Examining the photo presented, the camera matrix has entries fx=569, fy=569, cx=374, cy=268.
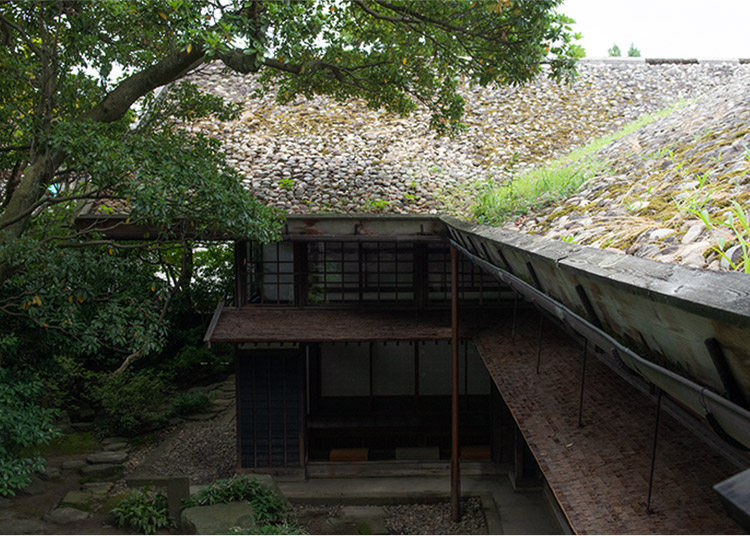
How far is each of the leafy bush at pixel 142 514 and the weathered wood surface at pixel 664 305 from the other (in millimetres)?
7851

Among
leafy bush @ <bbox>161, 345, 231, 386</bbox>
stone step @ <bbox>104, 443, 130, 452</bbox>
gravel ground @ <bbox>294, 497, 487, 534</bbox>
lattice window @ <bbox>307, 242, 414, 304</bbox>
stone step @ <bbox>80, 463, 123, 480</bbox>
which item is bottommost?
gravel ground @ <bbox>294, 497, 487, 534</bbox>

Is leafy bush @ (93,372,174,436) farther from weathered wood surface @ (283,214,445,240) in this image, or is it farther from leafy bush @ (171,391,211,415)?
weathered wood surface @ (283,214,445,240)

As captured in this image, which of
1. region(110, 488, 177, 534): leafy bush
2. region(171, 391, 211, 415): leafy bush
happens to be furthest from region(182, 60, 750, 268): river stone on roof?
region(171, 391, 211, 415): leafy bush

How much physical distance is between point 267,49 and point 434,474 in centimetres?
770

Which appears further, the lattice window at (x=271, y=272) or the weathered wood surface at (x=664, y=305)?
the lattice window at (x=271, y=272)

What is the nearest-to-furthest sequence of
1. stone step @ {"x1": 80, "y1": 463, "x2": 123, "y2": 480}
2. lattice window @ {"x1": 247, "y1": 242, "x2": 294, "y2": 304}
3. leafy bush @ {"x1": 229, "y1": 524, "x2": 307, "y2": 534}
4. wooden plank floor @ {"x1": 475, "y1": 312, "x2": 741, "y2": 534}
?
wooden plank floor @ {"x1": 475, "y1": 312, "x2": 741, "y2": 534}, leafy bush @ {"x1": 229, "y1": 524, "x2": 307, "y2": 534}, lattice window @ {"x1": 247, "y1": 242, "x2": 294, "y2": 304}, stone step @ {"x1": 80, "y1": 463, "x2": 123, "y2": 480}

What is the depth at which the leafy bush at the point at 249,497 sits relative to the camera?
8273 mm

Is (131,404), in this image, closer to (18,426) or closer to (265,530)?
(18,426)

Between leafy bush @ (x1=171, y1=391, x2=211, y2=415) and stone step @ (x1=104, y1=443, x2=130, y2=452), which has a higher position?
leafy bush @ (x1=171, y1=391, x2=211, y2=415)

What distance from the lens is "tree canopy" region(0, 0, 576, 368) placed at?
6.64 m

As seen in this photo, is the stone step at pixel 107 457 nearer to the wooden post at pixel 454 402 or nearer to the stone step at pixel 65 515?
the stone step at pixel 65 515

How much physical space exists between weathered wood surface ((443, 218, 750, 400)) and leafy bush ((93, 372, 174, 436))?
40.3 ft

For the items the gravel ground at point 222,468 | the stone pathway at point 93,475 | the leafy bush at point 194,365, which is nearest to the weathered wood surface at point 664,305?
the gravel ground at point 222,468

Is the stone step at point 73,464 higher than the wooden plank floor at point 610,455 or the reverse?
the reverse
